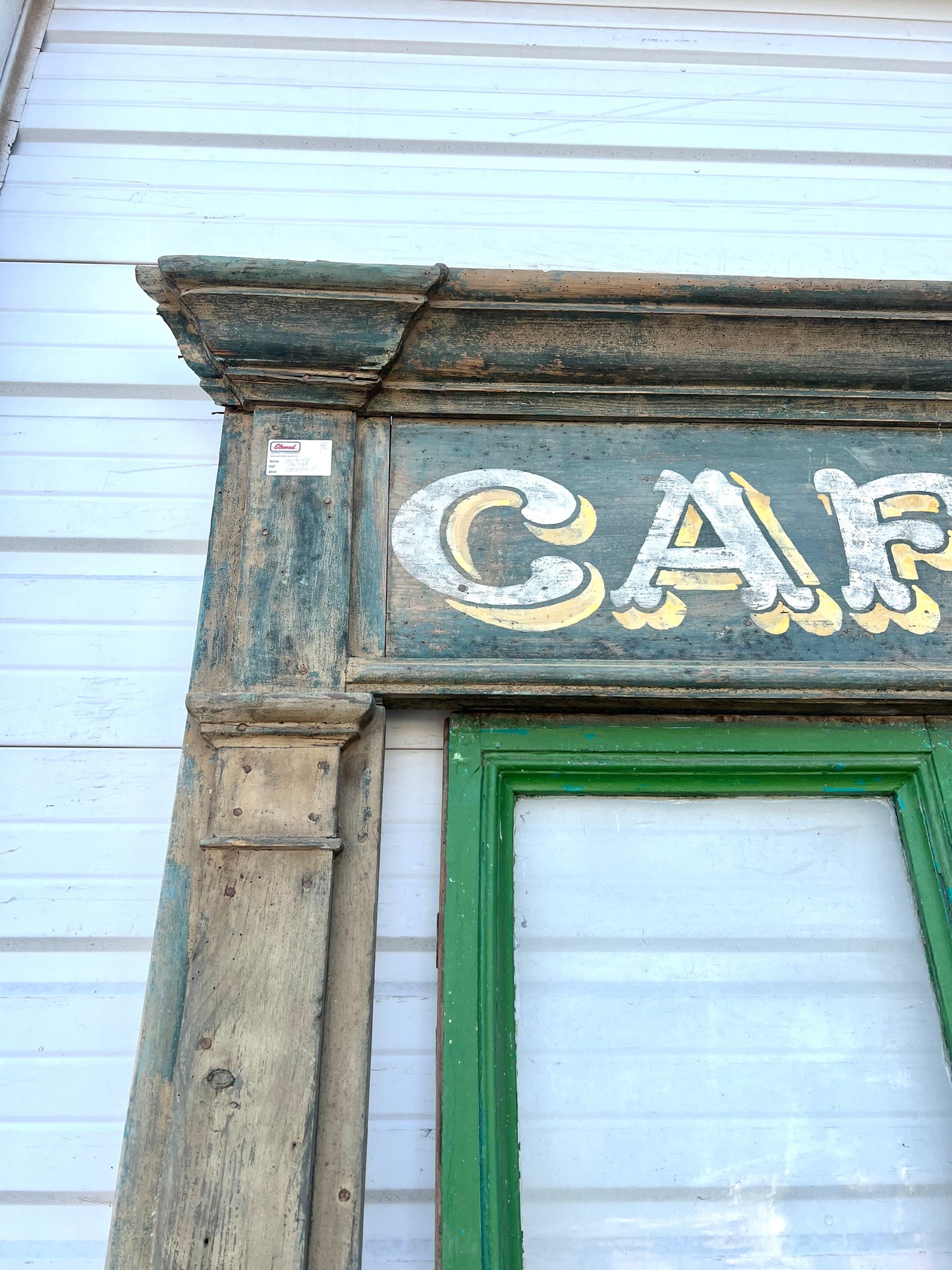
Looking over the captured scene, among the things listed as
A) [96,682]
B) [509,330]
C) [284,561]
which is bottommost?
[96,682]

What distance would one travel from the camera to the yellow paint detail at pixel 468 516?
1938mm

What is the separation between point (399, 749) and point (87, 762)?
0.60 meters

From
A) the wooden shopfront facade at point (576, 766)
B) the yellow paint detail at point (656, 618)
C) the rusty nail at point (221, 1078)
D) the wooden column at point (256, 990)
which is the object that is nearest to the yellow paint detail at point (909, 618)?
the wooden shopfront facade at point (576, 766)

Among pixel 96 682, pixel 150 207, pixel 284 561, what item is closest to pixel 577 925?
pixel 284 561

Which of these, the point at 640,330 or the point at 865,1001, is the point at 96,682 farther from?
the point at 865,1001

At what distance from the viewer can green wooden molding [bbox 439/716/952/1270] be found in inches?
66.6

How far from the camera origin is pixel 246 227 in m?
2.33

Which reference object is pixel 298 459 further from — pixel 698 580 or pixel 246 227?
pixel 698 580

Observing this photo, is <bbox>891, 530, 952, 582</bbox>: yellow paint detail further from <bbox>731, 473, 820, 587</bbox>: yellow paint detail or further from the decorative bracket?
the decorative bracket

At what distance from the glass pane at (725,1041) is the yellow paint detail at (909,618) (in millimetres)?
351

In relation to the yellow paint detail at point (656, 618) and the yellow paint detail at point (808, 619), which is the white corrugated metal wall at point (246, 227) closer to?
the yellow paint detail at point (656, 618)

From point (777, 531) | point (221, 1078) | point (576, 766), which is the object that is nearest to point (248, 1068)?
point (221, 1078)

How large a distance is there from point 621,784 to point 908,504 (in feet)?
2.82

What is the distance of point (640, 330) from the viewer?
6.88 feet
